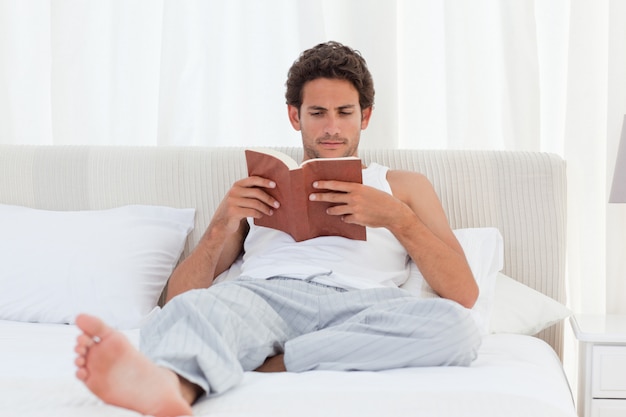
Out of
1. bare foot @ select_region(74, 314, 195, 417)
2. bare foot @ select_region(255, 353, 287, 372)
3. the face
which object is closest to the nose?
the face

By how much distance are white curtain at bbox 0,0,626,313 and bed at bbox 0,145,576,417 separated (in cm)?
21

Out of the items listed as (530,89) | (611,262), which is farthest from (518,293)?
(530,89)

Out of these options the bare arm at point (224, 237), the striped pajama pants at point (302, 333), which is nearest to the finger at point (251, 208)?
the bare arm at point (224, 237)

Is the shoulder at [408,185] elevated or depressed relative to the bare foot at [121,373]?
elevated

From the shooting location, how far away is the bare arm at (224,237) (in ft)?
5.83

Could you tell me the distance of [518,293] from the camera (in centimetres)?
198

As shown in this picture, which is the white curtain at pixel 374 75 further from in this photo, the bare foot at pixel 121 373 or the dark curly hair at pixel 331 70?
the bare foot at pixel 121 373

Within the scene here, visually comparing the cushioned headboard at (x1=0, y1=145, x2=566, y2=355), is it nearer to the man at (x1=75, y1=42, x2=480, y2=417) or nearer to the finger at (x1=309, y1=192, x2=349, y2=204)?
the man at (x1=75, y1=42, x2=480, y2=417)

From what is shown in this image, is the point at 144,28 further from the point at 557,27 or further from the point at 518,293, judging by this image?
the point at 518,293

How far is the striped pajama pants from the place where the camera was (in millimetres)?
1254

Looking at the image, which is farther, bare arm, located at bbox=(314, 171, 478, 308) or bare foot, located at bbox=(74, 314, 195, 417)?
bare arm, located at bbox=(314, 171, 478, 308)

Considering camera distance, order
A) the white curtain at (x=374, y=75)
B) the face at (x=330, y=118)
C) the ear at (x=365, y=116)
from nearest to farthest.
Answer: the face at (x=330, y=118), the ear at (x=365, y=116), the white curtain at (x=374, y=75)

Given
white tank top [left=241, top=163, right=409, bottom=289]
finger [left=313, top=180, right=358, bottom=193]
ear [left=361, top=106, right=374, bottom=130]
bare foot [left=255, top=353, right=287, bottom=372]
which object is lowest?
bare foot [left=255, top=353, right=287, bottom=372]

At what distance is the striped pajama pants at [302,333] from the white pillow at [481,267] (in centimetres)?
29
